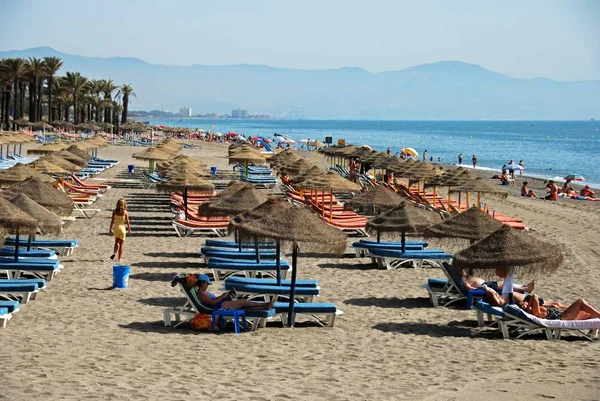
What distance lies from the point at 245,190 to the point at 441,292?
15.5ft

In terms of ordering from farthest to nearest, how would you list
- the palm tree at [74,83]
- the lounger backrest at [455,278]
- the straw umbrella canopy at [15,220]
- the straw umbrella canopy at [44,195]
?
1. the palm tree at [74,83]
2. the straw umbrella canopy at [44,195]
3. the lounger backrest at [455,278]
4. the straw umbrella canopy at [15,220]

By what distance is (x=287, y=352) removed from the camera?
33.4ft

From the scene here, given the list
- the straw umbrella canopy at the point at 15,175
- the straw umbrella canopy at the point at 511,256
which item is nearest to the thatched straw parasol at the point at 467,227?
the straw umbrella canopy at the point at 511,256

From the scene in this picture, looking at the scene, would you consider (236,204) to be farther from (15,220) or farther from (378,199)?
(15,220)

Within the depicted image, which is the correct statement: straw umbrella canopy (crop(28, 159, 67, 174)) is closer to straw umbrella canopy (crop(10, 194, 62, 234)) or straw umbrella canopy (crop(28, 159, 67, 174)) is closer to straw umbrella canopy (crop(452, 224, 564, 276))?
straw umbrella canopy (crop(10, 194, 62, 234))

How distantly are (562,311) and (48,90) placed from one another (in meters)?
82.1

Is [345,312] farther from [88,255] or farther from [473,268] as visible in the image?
[88,255]

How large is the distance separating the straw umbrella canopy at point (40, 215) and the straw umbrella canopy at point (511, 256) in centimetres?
584

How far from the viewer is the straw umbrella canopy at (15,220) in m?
12.2

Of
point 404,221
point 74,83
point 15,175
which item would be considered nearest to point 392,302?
point 404,221

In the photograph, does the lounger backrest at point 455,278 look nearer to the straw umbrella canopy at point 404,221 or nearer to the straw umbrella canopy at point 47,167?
the straw umbrella canopy at point 404,221

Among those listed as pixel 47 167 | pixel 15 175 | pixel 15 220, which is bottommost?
pixel 47 167

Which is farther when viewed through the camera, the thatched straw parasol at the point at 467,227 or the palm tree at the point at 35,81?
the palm tree at the point at 35,81

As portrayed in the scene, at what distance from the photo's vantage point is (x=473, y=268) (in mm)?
11570
